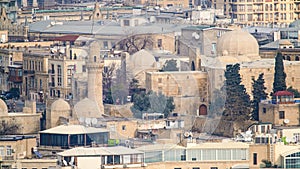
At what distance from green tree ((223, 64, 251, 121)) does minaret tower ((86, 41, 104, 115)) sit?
3709 millimetres

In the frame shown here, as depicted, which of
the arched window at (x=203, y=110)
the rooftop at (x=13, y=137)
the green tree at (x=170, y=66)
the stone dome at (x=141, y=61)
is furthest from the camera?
the green tree at (x=170, y=66)

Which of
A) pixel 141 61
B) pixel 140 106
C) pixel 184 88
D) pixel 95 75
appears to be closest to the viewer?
pixel 140 106

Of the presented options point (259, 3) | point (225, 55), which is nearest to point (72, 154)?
point (225, 55)

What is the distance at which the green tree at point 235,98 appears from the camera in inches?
2798

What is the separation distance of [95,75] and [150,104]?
249 inches

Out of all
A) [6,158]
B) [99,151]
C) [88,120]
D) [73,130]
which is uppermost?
[88,120]

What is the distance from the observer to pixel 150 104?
69438 mm

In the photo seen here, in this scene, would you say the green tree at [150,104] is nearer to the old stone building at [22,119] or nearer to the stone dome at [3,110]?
the old stone building at [22,119]

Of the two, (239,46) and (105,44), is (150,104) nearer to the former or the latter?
(239,46)

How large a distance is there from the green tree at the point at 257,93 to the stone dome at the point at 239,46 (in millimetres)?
3955

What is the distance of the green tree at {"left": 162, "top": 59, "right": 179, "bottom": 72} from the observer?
3051 inches

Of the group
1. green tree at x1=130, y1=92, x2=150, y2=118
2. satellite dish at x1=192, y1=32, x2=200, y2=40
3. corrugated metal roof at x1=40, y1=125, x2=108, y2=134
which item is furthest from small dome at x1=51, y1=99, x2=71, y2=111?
satellite dish at x1=192, y1=32, x2=200, y2=40

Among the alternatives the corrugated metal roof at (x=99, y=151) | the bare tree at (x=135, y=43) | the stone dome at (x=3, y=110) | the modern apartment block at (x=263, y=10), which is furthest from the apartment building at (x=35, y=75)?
the modern apartment block at (x=263, y=10)

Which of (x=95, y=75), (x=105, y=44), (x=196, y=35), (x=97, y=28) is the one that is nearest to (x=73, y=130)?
(x=95, y=75)
